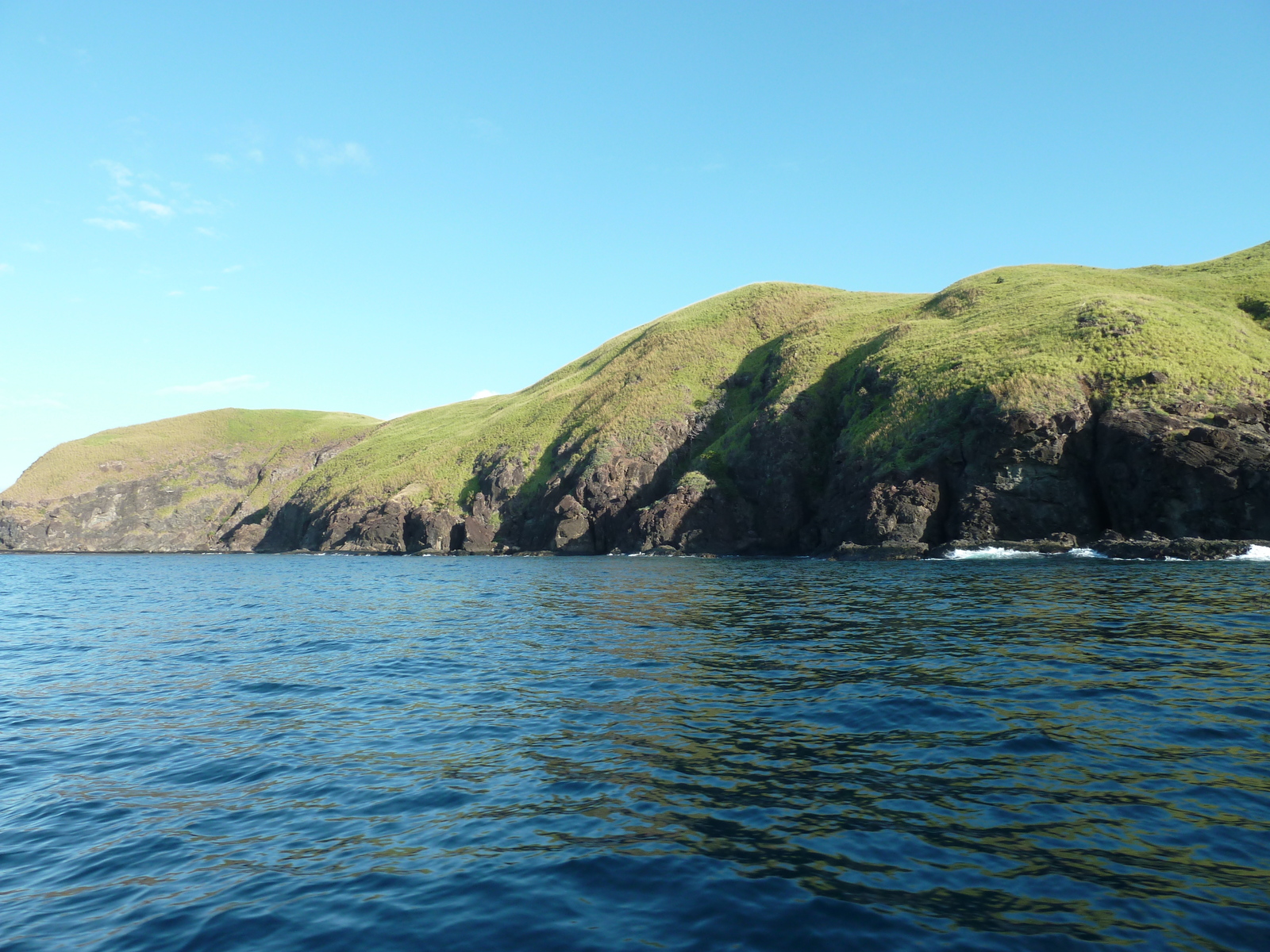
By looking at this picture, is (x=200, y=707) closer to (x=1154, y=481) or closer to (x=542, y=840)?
(x=542, y=840)

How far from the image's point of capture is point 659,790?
11281mm

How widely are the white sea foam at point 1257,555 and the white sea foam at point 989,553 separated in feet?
41.7

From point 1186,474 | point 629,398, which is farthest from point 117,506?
point 1186,474

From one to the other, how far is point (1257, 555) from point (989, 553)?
1705 cm

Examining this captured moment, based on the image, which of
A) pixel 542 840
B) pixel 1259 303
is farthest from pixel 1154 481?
pixel 542 840

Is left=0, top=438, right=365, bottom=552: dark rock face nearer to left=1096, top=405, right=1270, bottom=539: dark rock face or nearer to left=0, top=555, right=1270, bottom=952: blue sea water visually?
left=1096, top=405, right=1270, bottom=539: dark rock face

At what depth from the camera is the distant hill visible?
202ft

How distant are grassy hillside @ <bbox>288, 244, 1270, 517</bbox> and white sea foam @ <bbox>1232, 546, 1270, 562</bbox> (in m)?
19.4

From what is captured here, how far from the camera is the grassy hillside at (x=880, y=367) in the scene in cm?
6950

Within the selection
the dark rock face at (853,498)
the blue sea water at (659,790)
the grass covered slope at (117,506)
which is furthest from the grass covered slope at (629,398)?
the blue sea water at (659,790)

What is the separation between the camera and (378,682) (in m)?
19.7

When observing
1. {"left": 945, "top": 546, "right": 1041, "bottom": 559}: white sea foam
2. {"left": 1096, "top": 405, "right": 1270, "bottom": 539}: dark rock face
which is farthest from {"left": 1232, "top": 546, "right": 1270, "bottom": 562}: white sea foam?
{"left": 945, "top": 546, "right": 1041, "bottom": 559}: white sea foam

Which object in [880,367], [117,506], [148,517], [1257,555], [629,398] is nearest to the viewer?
[1257,555]

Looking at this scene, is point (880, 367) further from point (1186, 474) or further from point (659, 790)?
point (659, 790)
